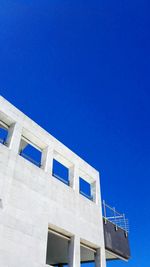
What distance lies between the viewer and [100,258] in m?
16.3

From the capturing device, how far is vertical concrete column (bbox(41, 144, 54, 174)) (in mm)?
15711

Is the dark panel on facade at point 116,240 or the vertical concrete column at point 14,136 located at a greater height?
the vertical concrete column at point 14,136

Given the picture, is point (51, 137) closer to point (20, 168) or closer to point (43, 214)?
point (20, 168)

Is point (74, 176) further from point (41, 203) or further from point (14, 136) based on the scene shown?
point (14, 136)

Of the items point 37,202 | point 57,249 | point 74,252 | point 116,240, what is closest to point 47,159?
point 37,202

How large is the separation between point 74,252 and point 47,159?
18.5 ft

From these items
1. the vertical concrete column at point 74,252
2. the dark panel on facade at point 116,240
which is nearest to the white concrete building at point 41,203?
the vertical concrete column at point 74,252

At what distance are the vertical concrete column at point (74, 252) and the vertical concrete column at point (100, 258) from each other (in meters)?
2.36

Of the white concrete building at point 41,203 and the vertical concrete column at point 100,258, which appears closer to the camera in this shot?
the white concrete building at point 41,203

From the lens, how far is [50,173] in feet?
51.4

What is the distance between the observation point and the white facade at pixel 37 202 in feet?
38.4

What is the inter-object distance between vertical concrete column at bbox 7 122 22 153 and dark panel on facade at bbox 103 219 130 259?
9.38 meters

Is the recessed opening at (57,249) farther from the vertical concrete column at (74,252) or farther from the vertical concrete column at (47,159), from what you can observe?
the vertical concrete column at (47,159)

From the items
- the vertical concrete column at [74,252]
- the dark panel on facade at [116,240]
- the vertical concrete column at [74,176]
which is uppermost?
the vertical concrete column at [74,176]
